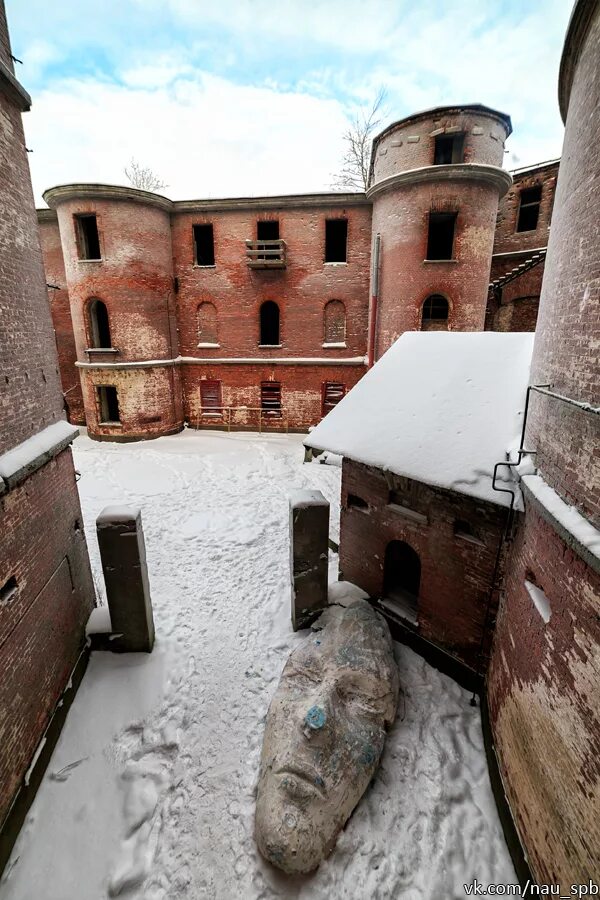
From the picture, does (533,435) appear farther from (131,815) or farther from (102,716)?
(102,716)

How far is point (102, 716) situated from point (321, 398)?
13253mm

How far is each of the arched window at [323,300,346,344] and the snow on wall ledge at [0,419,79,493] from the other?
12.1m

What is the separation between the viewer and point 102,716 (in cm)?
574

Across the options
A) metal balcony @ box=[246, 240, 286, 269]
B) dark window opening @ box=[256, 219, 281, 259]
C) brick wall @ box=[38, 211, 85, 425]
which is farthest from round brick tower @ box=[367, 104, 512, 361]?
brick wall @ box=[38, 211, 85, 425]

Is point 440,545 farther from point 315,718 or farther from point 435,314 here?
point 435,314

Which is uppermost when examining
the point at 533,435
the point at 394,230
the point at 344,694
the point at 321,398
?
the point at 394,230

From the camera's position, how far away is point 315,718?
15.4ft

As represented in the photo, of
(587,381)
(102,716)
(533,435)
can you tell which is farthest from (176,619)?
(587,381)

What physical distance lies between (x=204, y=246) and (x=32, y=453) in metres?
15.0

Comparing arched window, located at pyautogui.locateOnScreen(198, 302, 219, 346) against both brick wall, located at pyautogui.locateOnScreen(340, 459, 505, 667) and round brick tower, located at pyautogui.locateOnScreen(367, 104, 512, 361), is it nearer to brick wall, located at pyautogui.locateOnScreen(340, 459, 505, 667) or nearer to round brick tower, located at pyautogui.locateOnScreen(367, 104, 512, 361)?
round brick tower, located at pyautogui.locateOnScreen(367, 104, 512, 361)

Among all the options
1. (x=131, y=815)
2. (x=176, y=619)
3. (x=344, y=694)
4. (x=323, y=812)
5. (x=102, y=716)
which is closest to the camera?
(x=323, y=812)

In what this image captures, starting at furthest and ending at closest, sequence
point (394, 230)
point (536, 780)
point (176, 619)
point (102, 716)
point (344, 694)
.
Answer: point (394, 230) < point (176, 619) < point (102, 716) < point (344, 694) < point (536, 780)

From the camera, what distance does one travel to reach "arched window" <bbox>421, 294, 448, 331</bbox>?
14.3 metres

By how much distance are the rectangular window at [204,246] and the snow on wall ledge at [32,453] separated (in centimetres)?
1276
